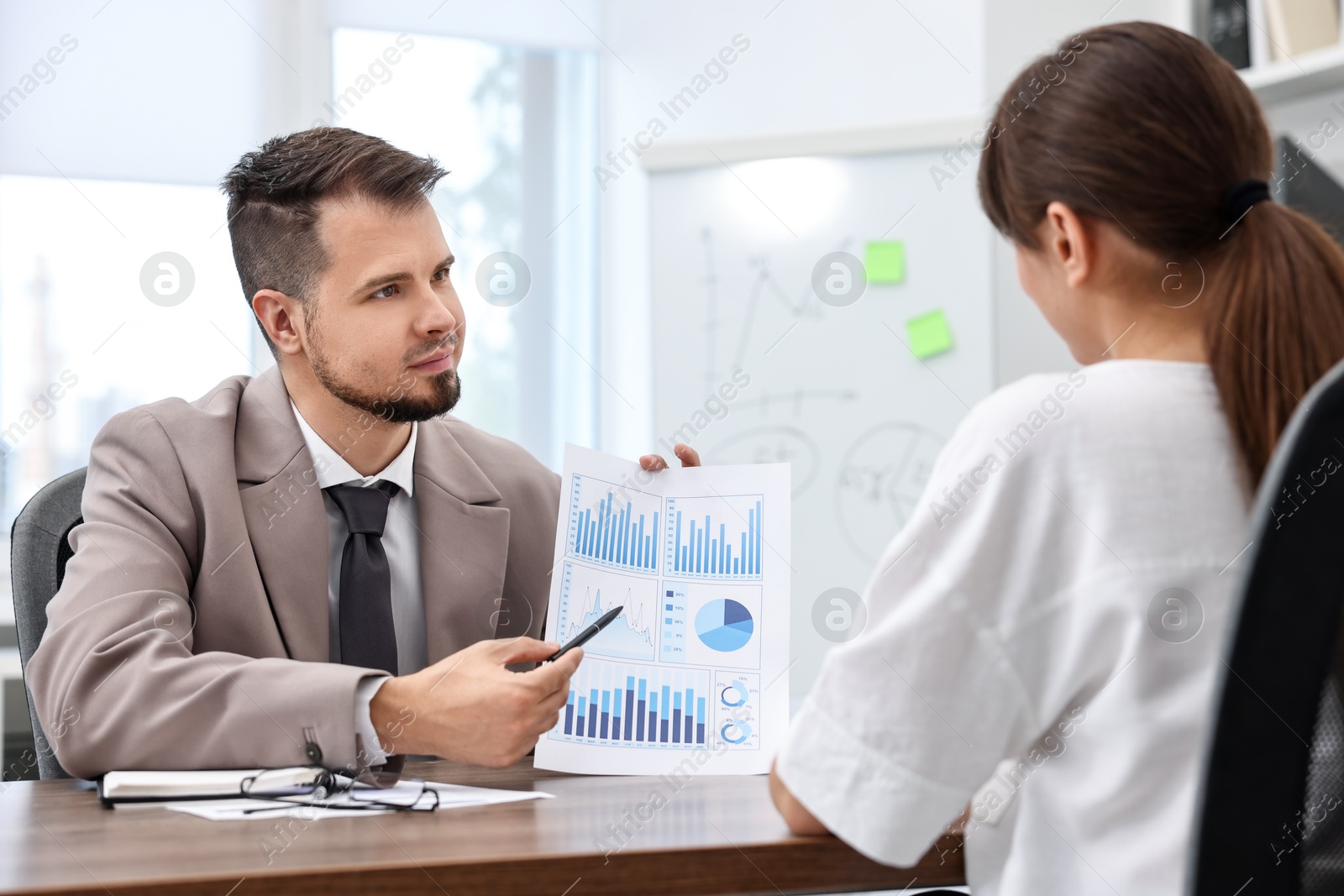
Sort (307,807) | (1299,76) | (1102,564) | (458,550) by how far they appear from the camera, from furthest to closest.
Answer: (1299,76)
(458,550)
(307,807)
(1102,564)

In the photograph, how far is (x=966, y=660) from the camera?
0.73 metres

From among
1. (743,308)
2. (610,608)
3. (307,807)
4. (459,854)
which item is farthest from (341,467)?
(743,308)

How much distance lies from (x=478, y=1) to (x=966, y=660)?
2.98 meters

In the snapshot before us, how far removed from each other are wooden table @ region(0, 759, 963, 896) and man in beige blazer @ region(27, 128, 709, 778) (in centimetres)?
12

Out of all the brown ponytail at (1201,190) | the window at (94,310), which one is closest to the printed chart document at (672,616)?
the brown ponytail at (1201,190)

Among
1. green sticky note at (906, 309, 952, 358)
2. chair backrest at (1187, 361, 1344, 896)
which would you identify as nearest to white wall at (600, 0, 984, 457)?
green sticky note at (906, 309, 952, 358)

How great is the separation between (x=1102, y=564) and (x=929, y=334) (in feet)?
7.02

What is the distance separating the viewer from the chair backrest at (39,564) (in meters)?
1.25

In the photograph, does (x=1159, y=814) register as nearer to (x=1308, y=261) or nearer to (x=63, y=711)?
(x=1308, y=261)

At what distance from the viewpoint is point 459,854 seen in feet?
2.50

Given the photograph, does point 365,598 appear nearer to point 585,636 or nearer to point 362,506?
point 362,506

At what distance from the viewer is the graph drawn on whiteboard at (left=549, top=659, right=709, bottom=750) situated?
111cm

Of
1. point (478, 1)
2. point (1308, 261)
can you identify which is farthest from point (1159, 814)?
point (478, 1)

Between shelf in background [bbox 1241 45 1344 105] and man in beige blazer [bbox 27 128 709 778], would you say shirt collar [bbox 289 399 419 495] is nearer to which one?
man in beige blazer [bbox 27 128 709 778]
